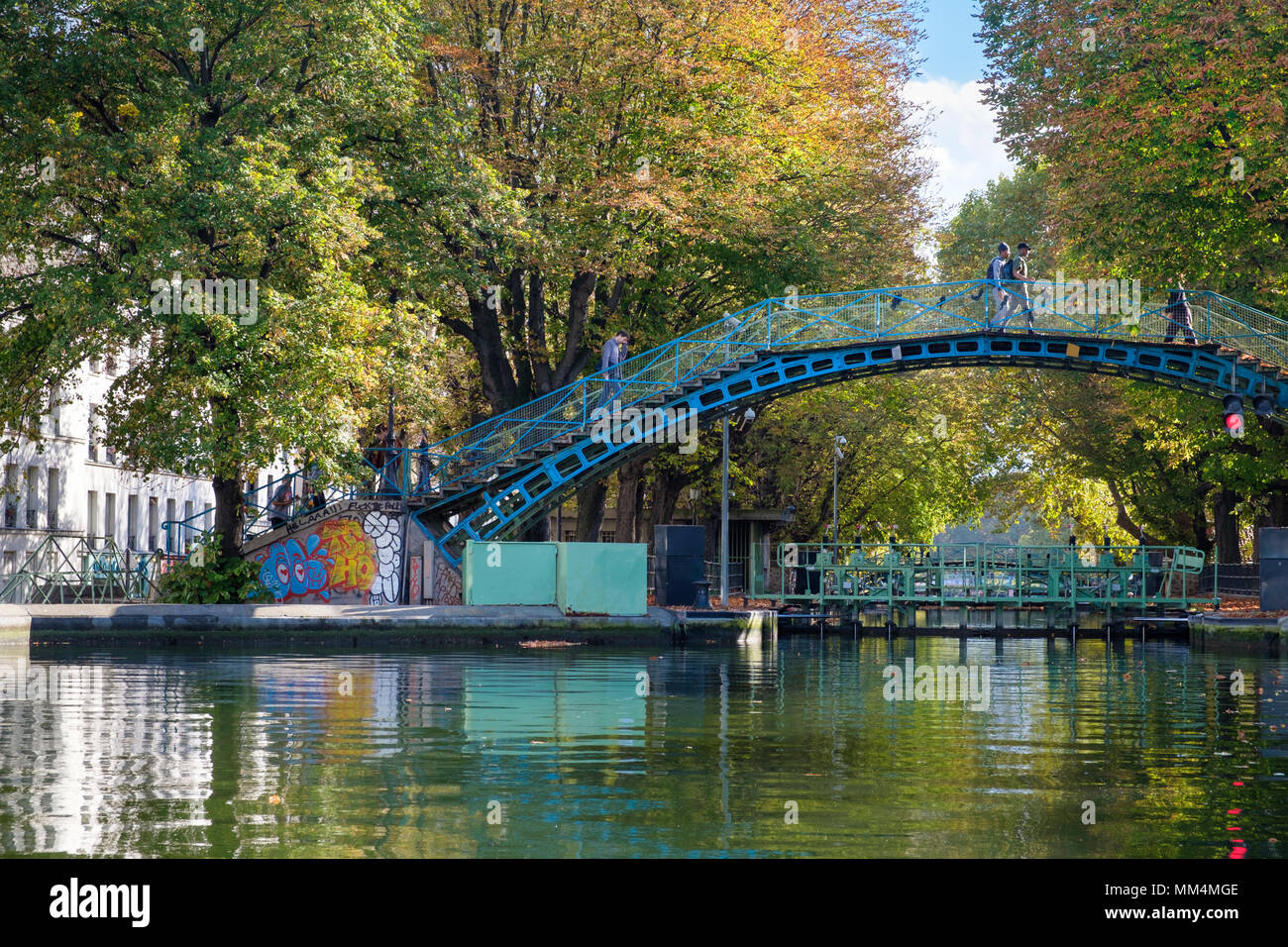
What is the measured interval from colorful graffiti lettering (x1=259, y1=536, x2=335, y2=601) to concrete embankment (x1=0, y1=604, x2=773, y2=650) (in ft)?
18.5

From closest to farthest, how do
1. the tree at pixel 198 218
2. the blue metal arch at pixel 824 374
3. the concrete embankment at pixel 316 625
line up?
the concrete embankment at pixel 316 625 < the tree at pixel 198 218 < the blue metal arch at pixel 824 374

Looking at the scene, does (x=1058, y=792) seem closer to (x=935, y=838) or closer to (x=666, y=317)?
(x=935, y=838)

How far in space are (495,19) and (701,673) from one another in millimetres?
21816

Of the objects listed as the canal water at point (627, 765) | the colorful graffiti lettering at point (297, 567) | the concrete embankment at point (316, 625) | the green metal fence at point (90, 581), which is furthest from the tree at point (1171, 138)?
Answer: the green metal fence at point (90, 581)

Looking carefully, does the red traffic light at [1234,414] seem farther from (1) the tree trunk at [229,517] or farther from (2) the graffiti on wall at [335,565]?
(1) the tree trunk at [229,517]

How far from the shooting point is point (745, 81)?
38.6 meters

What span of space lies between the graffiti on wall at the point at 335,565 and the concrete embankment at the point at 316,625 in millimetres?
5540

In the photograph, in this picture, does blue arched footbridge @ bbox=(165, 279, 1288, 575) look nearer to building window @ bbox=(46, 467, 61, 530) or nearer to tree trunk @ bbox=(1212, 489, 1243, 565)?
tree trunk @ bbox=(1212, 489, 1243, 565)

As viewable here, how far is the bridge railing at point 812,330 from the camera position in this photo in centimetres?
3762

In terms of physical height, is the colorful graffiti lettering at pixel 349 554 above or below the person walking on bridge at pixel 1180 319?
below

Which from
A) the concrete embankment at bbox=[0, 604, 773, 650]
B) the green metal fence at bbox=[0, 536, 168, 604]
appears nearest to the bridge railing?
the green metal fence at bbox=[0, 536, 168, 604]
